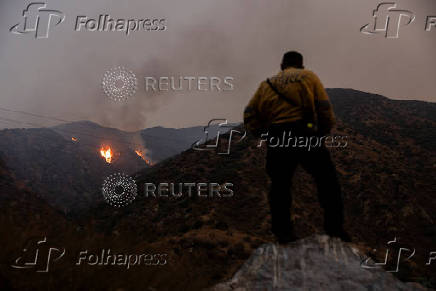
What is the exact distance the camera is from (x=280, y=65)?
4.04 m

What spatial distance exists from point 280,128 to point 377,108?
46.8 metres

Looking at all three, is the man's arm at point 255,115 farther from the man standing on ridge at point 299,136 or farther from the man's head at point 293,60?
the man's head at point 293,60

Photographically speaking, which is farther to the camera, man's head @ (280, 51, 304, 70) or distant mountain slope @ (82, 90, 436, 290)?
distant mountain slope @ (82, 90, 436, 290)

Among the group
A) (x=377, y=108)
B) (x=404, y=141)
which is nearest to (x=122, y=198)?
(x=404, y=141)

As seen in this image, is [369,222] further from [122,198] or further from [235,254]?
[122,198]

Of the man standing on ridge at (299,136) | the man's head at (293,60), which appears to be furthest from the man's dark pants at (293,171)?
the man's head at (293,60)

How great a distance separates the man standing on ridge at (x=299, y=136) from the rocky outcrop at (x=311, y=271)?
29 cm

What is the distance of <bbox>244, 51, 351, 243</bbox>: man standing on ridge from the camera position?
11.4ft

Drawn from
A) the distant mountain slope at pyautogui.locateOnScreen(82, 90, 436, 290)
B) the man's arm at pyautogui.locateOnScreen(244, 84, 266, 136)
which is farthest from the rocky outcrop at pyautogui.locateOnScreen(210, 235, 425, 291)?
the distant mountain slope at pyautogui.locateOnScreen(82, 90, 436, 290)

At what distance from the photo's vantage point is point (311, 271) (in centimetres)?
321

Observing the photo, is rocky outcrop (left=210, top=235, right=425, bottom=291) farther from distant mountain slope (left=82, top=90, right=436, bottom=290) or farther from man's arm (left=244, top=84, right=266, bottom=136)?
distant mountain slope (left=82, top=90, right=436, bottom=290)

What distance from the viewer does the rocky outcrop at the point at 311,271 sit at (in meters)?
3.02

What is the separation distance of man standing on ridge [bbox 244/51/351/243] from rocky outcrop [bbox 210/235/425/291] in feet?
0.94

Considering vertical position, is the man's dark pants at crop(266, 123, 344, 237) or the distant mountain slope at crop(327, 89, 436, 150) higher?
the distant mountain slope at crop(327, 89, 436, 150)
